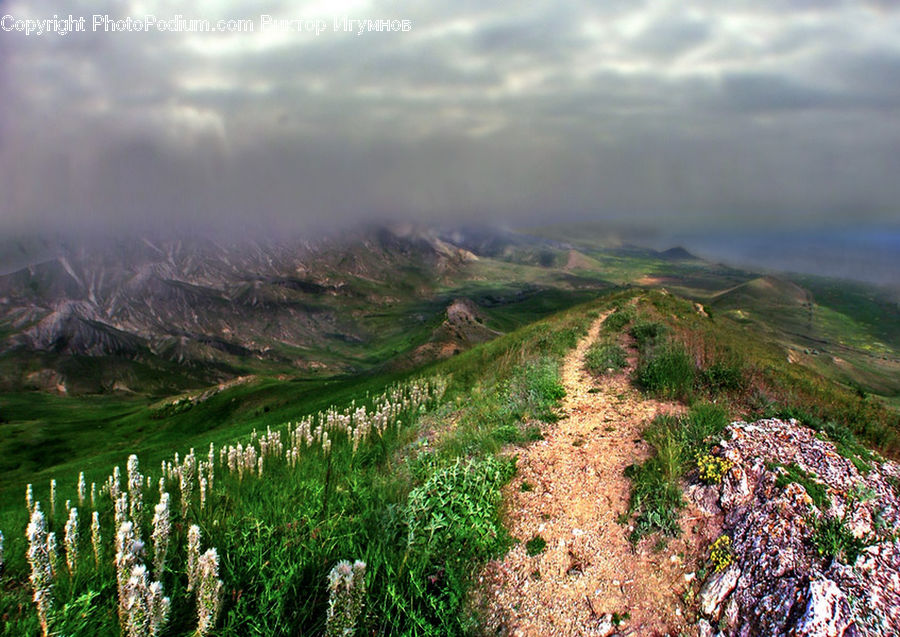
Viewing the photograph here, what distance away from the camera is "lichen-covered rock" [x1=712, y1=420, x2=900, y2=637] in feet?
14.9

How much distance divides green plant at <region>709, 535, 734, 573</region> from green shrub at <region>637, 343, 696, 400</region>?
581 cm

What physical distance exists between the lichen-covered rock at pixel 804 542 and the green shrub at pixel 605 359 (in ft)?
23.5

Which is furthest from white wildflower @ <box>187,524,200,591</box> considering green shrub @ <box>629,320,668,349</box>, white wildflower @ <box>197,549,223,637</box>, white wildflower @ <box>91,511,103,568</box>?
green shrub @ <box>629,320,668,349</box>

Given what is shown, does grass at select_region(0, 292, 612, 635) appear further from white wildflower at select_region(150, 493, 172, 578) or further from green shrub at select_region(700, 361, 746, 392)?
green shrub at select_region(700, 361, 746, 392)

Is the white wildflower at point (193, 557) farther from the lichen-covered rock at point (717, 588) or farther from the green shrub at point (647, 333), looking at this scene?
the green shrub at point (647, 333)

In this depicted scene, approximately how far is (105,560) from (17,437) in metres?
136

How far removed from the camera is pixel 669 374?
12062 millimetres

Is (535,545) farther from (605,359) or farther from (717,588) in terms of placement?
(605,359)

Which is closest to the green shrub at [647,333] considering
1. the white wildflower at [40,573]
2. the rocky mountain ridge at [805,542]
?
the rocky mountain ridge at [805,542]

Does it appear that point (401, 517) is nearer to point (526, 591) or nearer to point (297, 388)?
point (526, 591)

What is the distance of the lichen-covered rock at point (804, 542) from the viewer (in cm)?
454

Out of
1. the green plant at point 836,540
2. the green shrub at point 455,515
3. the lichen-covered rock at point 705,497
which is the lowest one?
the green shrub at point 455,515

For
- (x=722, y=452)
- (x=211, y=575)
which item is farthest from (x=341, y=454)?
(x=722, y=452)

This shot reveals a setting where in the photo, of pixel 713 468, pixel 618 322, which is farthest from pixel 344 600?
pixel 618 322
